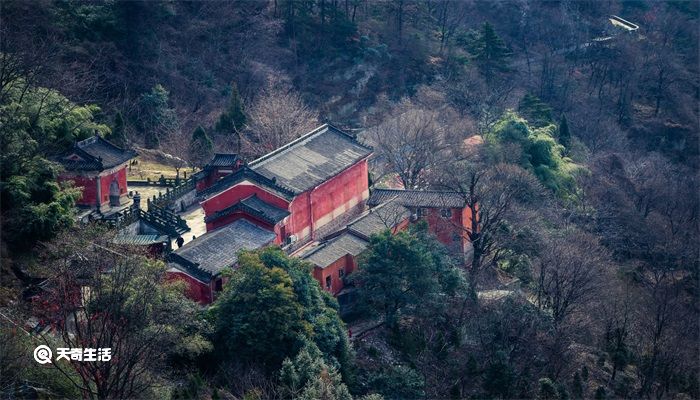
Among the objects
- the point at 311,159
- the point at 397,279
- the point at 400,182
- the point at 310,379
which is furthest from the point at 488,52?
the point at 310,379

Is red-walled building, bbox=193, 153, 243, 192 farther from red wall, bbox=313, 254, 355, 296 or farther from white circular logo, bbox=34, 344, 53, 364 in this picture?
white circular logo, bbox=34, 344, 53, 364

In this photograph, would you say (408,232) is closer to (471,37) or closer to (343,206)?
(343,206)

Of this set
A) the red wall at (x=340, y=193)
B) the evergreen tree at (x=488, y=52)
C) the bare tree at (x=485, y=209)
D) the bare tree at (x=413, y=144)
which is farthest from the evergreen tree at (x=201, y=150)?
the evergreen tree at (x=488, y=52)

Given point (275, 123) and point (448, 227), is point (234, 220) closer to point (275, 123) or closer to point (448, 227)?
point (448, 227)

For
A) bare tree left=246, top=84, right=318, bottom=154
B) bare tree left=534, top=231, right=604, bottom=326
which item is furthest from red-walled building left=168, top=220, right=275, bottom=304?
bare tree left=246, top=84, right=318, bottom=154

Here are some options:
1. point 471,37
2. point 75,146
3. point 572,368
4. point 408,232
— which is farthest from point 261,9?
point 572,368

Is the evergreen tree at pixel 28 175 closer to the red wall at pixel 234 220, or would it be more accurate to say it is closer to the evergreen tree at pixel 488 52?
the red wall at pixel 234 220
